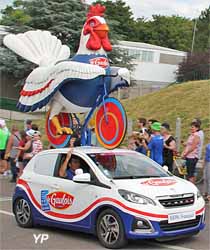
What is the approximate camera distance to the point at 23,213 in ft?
31.5

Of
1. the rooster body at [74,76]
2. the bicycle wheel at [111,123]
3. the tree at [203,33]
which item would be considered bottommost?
the bicycle wheel at [111,123]

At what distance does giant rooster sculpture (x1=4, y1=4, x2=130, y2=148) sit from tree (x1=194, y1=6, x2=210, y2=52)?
69320mm

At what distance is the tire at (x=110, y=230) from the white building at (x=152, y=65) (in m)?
50.3

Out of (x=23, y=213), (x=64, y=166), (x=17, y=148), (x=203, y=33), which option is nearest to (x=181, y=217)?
(x=64, y=166)

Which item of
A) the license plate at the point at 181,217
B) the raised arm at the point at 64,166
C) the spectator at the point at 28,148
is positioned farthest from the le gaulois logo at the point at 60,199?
the spectator at the point at 28,148

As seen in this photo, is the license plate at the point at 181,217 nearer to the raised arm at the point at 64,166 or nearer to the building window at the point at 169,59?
the raised arm at the point at 64,166

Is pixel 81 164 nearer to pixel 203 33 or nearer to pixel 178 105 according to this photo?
pixel 178 105

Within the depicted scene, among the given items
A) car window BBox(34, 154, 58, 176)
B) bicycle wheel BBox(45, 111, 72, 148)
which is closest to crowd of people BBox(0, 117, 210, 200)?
bicycle wheel BBox(45, 111, 72, 148)

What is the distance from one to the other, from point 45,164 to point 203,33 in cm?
8554

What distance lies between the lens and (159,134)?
1243 cm

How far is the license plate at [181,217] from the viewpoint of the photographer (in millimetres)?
7684

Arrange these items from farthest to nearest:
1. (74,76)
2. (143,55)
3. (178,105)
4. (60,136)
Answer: (143,55) → (178,105) → (60,136) → (74,76)

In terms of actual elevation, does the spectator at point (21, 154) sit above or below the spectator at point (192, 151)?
below

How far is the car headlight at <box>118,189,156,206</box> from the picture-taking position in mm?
7676
